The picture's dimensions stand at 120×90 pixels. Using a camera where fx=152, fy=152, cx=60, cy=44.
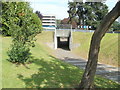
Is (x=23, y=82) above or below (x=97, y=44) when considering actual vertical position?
below

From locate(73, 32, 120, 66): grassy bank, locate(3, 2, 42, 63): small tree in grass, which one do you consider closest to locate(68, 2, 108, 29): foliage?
locate(73, 32, 120, 66): grassy bank

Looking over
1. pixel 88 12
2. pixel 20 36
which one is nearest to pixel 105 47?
pixel 20 36

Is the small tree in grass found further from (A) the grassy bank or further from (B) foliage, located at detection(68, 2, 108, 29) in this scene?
(B) foliage, located at detection(68, 2, 108, 29)

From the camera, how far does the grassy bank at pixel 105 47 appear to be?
21.3m

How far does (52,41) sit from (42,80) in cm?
2521

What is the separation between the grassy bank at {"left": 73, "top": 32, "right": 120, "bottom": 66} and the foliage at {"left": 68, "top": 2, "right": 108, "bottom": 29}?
16595 millimetres

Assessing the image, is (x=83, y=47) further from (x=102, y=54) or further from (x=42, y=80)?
(x=42, y=80)

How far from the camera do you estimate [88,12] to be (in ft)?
162

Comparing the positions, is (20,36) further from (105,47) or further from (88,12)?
(88,12)

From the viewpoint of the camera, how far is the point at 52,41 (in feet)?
109

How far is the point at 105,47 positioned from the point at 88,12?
89.4 ft

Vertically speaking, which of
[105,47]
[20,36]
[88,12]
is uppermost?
[88,12]

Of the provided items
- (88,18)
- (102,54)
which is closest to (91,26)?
(88,18)

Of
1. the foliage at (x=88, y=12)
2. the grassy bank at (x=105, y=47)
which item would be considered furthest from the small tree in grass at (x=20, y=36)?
the foliage at (x=88, y=12)
